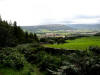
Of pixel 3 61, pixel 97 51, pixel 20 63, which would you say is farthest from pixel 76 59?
pixel 3 61

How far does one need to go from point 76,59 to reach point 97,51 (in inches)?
179

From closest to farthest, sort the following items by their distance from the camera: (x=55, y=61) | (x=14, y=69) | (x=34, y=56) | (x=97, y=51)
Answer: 1. (x=14, y=69)
2. (x=55, y=61)
3. (x=97, y=51)
4. (x=34, y=56)

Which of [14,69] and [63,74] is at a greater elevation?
[63,74]

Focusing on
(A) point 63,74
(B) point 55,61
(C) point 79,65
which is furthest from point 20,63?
(C) point 79,65

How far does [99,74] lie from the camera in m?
8.21

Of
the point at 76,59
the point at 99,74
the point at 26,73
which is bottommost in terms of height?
the point at 26,73

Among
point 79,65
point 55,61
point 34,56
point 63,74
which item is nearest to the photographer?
point 63,74

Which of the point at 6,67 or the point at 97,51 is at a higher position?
the point at 97,51

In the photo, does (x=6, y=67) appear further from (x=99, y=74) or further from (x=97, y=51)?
(x=97, y=51)

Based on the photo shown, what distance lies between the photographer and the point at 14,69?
1035 centimetres

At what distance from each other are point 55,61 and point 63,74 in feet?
12.6

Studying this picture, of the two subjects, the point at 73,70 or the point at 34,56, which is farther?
the point at 34,56

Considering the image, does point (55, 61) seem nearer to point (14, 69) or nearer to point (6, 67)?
point (14, 69)

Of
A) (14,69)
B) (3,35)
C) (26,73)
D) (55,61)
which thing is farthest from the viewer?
(3,35)
